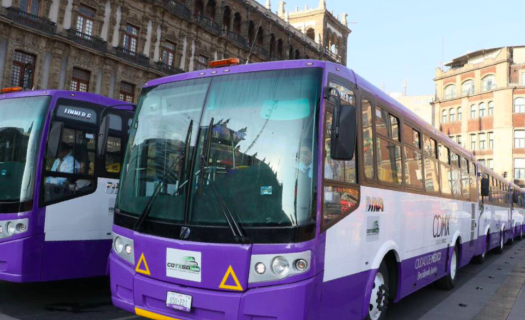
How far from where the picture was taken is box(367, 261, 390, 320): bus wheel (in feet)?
16.3

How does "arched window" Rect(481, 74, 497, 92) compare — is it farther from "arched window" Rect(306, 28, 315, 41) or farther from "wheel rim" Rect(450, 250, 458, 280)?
"wheel rim" Rect(450, 250, 458, 280)

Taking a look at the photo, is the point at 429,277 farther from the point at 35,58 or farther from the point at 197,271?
the point at 35,58

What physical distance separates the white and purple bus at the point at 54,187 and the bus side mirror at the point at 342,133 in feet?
9.49

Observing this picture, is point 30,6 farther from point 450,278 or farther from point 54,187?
point 450,278

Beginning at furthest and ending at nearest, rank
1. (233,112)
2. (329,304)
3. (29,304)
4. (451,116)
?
(451,116)
(29,304)
(233,112)
(329,304)

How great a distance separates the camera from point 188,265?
3914 millimetres

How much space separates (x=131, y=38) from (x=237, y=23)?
10.0 meters

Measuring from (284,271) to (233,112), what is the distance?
1.57m

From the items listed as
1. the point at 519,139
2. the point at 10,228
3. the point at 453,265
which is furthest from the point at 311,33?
the point at 10,228

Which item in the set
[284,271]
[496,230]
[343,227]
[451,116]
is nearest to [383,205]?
[343,227]

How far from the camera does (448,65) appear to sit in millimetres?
61031

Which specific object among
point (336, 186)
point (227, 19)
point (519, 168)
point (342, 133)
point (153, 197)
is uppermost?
point (227, 19)

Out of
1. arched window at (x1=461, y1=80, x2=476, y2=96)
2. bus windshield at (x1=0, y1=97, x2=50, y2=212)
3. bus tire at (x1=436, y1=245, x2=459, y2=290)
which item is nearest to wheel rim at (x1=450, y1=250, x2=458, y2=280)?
bus tire at (x1=436, y1=245, x2=459, y2=290)

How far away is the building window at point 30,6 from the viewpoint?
69.3 ft
